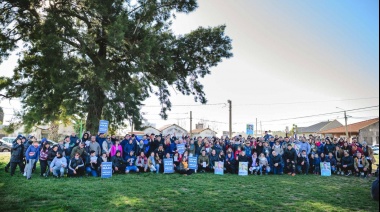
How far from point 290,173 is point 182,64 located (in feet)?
33.6

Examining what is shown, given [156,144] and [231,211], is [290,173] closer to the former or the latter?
[156,144]

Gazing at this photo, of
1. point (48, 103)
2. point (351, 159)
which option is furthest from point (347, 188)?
point (48, 103)

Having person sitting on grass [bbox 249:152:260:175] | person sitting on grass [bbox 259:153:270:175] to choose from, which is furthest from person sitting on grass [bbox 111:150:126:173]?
person sitting on grass [bbox 259:153:270:175]

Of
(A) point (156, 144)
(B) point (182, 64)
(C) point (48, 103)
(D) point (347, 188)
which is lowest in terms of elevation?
(D) point (347, 188)

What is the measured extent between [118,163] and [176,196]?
566 cm

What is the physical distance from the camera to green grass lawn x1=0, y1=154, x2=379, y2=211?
6.72m

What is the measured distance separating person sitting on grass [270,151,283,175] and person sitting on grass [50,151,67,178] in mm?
9672

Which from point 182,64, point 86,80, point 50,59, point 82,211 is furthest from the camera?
point 182,64

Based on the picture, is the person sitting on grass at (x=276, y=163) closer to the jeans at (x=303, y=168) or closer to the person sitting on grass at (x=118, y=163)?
the jeans at (x=303, y=168)

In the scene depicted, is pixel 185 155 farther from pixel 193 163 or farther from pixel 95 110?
pixel 95 110

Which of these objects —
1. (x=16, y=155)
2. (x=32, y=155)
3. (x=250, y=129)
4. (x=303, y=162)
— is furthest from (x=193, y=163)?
(x=250, y=129)

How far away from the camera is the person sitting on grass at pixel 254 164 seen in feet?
45.6

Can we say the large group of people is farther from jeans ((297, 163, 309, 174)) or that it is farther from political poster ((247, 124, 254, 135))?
political poster ((247, 124, 254, 135))

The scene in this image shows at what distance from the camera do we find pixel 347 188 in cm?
1000
